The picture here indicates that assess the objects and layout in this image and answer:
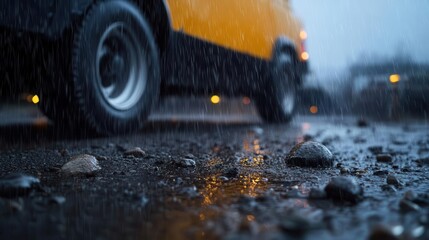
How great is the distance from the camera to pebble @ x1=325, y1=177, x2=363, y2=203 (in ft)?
4.30

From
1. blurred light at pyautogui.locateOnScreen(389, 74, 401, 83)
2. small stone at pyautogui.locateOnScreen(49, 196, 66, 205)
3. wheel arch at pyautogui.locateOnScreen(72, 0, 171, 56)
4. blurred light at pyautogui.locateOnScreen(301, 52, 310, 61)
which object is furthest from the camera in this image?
blurred light at pyautogui.locateOnScreen(389, 74, 401, 83)

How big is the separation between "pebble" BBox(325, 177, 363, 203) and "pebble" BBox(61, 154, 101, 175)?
1.03 metres

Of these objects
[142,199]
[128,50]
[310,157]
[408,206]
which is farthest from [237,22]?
[408,206]

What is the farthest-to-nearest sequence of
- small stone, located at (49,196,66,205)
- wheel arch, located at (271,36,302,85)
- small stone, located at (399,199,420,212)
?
wheel arch, located at (271,36,302,85), small stone, located at (49,196,66,205), small stone, located at (399,199,420,212)

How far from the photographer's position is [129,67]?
3.21 meters

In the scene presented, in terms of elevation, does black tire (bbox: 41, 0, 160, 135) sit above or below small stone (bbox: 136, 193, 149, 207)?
above

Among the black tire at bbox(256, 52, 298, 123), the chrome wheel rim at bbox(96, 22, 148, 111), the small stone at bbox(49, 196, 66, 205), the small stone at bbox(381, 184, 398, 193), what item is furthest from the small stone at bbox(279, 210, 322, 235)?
the black tire at bbox(256, 52, 298, 123)

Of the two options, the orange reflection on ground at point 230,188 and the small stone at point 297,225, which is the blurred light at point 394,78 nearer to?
Result: the orange reflection on ground at point 230,188

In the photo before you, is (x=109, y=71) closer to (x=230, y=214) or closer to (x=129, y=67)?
(x=129, y=67)

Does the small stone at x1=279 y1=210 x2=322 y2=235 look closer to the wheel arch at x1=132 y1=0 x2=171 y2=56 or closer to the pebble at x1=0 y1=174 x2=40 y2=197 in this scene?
the pebble at x1=0 y1=174 x2=40 y2=197

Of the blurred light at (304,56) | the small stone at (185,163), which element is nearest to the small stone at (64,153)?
the small stone at (185,163)

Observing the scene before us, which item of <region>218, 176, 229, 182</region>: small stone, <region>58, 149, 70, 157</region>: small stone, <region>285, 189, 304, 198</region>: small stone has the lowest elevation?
<region>285, 189, 304, 198</region>: small stone

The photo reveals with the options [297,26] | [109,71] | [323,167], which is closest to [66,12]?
[109,71]

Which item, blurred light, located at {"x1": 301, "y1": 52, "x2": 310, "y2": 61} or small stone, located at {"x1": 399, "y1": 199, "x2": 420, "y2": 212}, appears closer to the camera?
small stone, located at {"x1": 399, "y1": 199, "x2": 420, "y2": 212}
